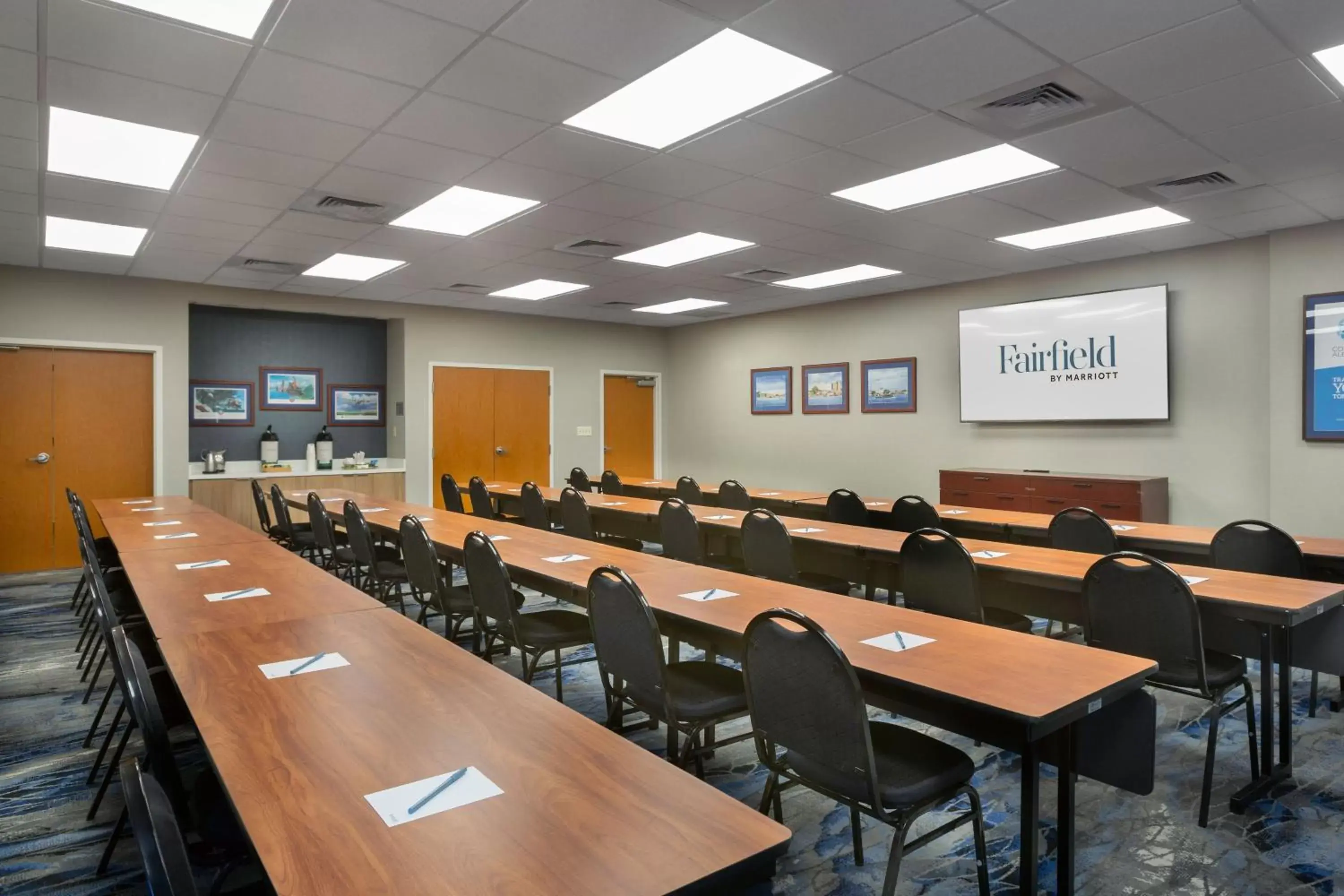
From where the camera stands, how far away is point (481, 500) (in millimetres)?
7195

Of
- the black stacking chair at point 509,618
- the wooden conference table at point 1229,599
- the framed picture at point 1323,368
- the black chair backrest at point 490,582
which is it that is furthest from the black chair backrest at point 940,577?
the framed picture at point 1323,368

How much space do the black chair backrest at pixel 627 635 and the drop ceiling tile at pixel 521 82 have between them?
6.63 feet

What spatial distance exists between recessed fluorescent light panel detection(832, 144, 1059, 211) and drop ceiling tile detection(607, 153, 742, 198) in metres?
0.84

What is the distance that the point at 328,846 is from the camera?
3.97ft

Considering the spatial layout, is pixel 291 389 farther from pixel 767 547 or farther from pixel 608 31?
pixel 608 31

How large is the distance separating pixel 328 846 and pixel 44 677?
165 inches

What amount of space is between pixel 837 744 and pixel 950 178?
3.85m

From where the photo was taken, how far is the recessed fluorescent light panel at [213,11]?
2.74 meters

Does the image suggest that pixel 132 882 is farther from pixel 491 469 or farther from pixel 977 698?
pixel 491 469

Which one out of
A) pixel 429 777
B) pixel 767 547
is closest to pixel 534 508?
pixel 767 547

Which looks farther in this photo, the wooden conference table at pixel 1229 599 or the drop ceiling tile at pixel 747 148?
the drop ceiling tile at pixel 747 148

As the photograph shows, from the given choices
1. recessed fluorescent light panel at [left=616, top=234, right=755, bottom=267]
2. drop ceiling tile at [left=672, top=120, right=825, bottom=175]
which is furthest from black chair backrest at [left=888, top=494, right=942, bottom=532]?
recessed fluorescent light panel at [left=616, top=234, right=755, bottom=267]

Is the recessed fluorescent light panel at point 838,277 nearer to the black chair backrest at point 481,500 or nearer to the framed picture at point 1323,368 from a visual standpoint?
the framed picture at point 1323,368

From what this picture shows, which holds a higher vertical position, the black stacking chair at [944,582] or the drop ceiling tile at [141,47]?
the drop ceiling tile at [141,47]
